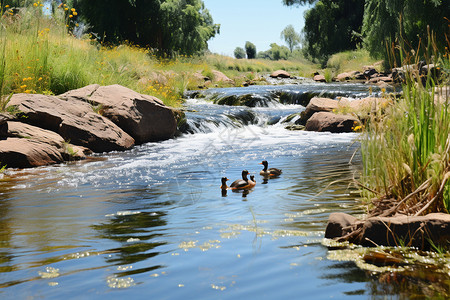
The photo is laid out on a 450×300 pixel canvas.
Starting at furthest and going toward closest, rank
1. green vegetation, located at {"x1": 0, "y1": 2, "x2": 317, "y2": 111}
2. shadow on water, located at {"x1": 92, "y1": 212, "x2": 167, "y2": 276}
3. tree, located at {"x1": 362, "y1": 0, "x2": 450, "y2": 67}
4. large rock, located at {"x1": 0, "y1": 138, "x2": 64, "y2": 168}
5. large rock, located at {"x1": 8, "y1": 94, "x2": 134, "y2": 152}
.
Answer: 1. tree, located at {"x1": 362, "y1": 0, "x2": 450, "y2": 67}
2. green vegetation, located at {"x1": 0, "y1": 2, "x2": 317, "y2": 111}
3. large rock, located at {"x1": 8, "y1": 94, "x2": 134, "y2": 152}
4. large rock, located at {"x1": 0, "y1": 138, "x2": 64, "y2": 168}
5. shadow on water, located at {"x1": 92, "y1": 212, "x2": 167, "y2": 276}

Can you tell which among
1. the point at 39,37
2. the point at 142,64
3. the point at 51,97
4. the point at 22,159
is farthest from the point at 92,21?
the point at 22,159

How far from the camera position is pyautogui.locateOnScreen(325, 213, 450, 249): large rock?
3924mm

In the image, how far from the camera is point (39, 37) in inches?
543

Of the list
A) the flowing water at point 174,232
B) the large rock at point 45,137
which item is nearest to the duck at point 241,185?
the flowing water at point 174,232

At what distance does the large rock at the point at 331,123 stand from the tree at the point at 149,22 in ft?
73.2

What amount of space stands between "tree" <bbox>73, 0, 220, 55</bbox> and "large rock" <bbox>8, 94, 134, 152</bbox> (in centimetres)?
2445

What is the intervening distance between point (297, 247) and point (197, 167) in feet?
17.8

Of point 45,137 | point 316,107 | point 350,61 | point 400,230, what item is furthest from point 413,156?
point 350,61

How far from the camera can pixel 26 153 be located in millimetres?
9586

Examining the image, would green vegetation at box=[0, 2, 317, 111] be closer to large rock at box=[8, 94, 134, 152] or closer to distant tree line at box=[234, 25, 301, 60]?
large rock at box=[8, 94, 134, 152]

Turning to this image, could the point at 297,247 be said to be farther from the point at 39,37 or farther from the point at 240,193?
the point at 39,37

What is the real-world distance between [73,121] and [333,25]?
36.0 metres

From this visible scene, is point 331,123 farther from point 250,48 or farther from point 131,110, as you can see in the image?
point 250,48

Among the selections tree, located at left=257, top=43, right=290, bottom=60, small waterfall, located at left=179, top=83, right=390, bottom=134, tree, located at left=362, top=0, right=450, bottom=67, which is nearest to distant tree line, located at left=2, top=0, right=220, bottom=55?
small waterfall, located at left=179, top=83, right=390, bottom=134
